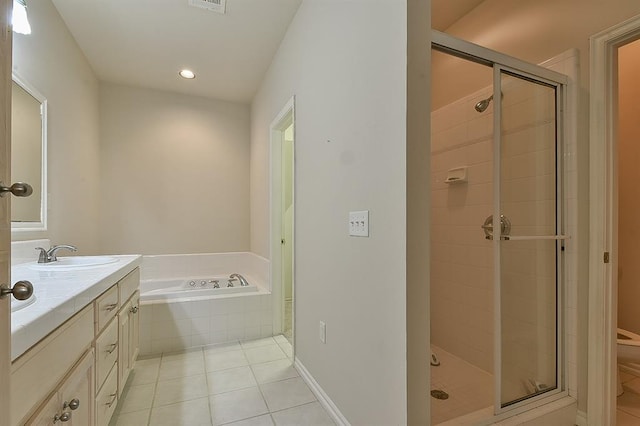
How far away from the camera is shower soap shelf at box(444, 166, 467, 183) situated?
2.19 m

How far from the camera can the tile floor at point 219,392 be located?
1.62 m

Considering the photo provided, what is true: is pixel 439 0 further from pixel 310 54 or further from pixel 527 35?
pixel 310 54

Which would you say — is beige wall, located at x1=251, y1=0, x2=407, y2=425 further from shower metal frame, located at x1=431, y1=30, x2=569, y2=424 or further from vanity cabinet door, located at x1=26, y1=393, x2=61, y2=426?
vanity cabinet door, located at x1=26, y1=393, x2=61, y2=426

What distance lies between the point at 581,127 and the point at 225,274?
140 inches

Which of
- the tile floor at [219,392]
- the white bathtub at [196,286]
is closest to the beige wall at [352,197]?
the tile floor at [219,392]

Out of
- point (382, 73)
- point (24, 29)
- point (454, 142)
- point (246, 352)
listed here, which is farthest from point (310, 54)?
point (246, 352)

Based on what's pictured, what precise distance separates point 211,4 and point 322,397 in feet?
8.92

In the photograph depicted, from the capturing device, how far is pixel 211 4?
2090 mm

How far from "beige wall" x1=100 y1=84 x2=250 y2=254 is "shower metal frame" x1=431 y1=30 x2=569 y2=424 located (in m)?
2.98

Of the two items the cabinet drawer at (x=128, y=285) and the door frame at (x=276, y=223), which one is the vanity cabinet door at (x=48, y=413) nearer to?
the cabinet drawer at (x=128, y=285)

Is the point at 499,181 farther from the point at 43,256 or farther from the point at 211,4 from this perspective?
the point at 43,256

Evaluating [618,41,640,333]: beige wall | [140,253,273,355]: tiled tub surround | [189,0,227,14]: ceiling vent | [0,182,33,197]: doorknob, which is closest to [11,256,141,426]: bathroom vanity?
[0,182,33,197]: doorknob

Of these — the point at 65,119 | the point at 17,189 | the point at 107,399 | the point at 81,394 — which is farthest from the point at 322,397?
the point at 65,119

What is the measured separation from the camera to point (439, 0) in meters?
2.09
